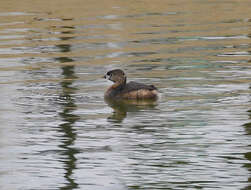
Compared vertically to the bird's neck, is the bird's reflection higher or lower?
lower

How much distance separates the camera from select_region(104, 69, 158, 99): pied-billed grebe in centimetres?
1505

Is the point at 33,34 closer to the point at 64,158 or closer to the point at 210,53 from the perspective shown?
the point at 210,53

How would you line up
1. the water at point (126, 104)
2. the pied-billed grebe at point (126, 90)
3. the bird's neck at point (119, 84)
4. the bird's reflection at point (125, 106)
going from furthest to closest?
the bird's neck at point (119, 84), the pied-billed grebe at point (126, 90), the bird's reflection at point (125, 106), the water at point (126, 104)

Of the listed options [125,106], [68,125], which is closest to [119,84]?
[125,106]

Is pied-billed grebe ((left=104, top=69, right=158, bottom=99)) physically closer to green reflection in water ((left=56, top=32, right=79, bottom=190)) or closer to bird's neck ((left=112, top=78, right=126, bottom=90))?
bird's neck ((left=112, top=78, right=126, bottom=90))

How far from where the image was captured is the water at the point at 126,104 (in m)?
10.5

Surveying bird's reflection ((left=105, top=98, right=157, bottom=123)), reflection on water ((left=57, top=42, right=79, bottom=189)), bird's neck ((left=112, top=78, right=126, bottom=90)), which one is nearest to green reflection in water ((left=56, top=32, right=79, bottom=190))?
reflection on water ((left=57, top=42, right=79, bottom=189))

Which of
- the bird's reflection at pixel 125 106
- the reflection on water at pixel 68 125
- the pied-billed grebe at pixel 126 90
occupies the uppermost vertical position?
the pied-billed grebe at pixel 126 90

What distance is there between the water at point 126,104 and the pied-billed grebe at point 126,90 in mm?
217

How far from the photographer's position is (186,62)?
18.4 metres

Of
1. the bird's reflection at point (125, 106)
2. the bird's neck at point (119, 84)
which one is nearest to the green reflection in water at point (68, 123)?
the bird's reflection at point (125, 106)

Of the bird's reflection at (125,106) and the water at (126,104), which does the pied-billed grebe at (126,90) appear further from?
the water at (126,104)

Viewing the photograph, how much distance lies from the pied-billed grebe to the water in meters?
0.22

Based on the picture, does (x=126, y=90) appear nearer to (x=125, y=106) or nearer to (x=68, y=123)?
(x=125, y=106)
